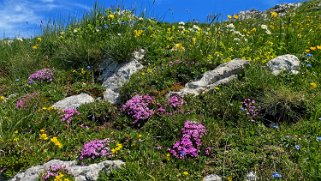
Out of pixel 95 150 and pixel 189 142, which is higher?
pixel 189 142

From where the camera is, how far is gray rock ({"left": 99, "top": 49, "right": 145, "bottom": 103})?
970cm

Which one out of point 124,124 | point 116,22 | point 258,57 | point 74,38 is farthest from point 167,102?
point 74,38

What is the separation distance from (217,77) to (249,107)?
1377mm

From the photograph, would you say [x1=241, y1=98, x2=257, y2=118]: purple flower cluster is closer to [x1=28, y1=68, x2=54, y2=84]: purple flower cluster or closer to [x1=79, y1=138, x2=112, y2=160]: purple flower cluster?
[x1=79, y1=138, x2=112, y2=160]: purple flower cluster

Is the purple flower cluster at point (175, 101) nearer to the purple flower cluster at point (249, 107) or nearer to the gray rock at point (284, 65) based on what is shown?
the purple flower cluster at point (249, 107)

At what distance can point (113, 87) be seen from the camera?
9.88m

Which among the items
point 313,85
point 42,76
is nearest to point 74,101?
point 42,76

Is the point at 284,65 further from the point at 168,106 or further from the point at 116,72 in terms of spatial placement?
the point at 116,72

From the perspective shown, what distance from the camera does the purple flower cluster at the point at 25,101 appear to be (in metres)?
9.12

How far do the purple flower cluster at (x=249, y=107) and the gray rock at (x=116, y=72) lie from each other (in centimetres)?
284

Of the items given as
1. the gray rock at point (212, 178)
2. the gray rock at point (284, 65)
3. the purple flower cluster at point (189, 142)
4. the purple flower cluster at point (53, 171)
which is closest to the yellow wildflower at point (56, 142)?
the purple flower cluster at point (53, 171)

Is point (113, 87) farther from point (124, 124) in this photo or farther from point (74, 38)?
point (74, 38)

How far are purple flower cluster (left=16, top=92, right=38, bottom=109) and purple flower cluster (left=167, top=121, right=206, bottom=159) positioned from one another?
12.4 ft

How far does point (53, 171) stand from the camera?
6.42 metres
